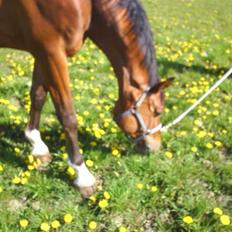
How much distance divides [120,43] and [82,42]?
1.31ft

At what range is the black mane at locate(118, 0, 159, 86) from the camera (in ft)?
13.4

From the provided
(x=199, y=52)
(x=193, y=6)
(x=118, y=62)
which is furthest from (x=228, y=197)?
(x=193, y=6)

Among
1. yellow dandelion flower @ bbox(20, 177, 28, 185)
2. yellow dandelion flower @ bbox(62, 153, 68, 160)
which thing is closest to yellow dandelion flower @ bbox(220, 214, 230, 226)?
yellow dandelion flower @ bbox(62, 153, 68, 160)

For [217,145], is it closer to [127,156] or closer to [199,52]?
[127,156]

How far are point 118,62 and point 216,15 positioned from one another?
463 inches

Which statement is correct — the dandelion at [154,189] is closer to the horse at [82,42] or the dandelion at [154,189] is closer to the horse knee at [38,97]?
the horse at [82,42]

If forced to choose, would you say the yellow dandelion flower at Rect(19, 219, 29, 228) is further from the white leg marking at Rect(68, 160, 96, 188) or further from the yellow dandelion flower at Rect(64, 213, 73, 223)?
the white leg marking at Rect(68, 160, 96, 188)

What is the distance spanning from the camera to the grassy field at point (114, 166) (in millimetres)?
4242

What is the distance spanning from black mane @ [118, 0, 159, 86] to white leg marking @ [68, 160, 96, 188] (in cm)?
128

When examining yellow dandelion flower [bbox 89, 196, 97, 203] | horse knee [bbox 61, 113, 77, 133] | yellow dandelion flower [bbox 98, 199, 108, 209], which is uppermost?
horse knee [bbox 61, 113, 77, 133]

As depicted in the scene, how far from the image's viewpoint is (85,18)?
4.02m

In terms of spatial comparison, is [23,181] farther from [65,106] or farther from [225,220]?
[225,220]

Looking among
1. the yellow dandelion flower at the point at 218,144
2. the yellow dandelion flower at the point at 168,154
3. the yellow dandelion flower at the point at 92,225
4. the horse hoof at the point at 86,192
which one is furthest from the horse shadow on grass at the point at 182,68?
the yellow dandelion flower at the point at 92,225

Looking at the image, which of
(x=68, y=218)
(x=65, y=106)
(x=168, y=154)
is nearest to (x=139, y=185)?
(x=168, y=154)
